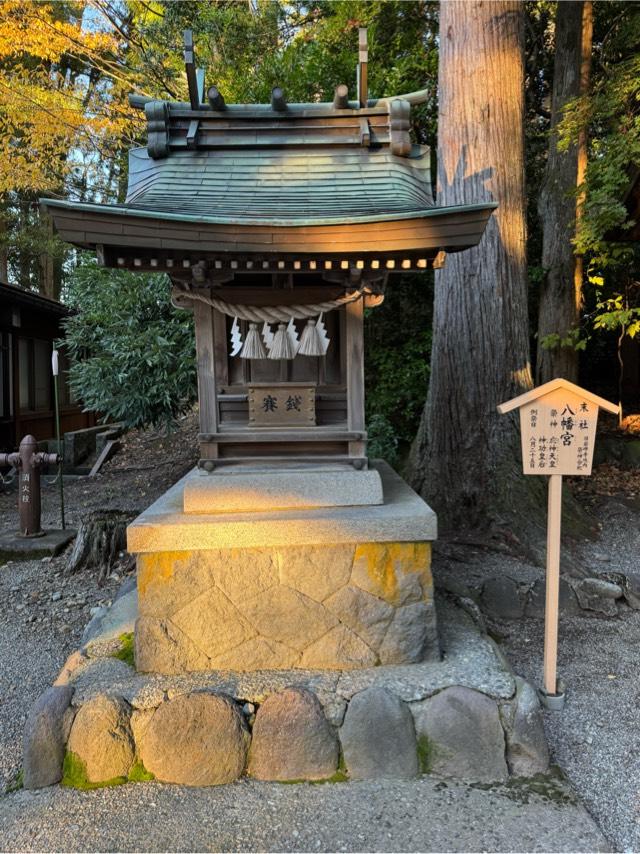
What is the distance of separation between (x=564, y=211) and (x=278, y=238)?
6462 mm

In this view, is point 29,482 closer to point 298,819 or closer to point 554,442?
point 298,819

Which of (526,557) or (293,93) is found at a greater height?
(293,93)

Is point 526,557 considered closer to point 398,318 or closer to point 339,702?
point 339,702

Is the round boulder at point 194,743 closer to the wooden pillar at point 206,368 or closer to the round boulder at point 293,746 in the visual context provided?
the round boulder at point 293,746

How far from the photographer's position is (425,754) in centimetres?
276

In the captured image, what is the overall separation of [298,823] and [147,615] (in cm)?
134

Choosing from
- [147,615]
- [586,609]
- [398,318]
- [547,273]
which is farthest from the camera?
[398,318]

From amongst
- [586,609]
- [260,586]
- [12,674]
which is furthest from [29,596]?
[586,609]

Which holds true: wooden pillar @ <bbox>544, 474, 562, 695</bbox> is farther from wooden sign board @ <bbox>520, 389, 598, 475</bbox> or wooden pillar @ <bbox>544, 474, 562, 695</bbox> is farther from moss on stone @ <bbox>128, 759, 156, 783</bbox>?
moss on stone @ <bbox>128, 759, 156, 783</bbox>

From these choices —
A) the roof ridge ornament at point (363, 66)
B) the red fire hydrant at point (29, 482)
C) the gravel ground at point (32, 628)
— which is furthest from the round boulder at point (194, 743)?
the red fire hydrant at point (29, 482)

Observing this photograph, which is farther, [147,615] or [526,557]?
[526,557]

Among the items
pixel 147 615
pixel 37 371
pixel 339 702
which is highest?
pixel 37 371

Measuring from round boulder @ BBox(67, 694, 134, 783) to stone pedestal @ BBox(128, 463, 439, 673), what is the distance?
0.41 metres

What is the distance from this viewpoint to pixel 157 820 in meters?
2.46
